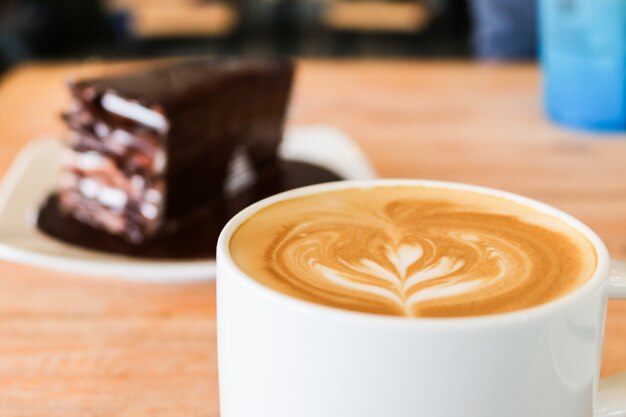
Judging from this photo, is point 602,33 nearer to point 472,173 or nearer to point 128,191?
point 472,173

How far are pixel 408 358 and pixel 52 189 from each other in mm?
580

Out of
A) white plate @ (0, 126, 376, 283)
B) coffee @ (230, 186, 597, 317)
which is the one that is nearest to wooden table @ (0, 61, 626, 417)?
white plate @ (0, 126, 376, 283)

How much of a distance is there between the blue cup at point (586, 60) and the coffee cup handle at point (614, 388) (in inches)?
25.0

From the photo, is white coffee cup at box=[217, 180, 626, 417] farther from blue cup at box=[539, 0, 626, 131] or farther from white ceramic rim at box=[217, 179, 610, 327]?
blue cup at box=[539, 0, 626, 131]

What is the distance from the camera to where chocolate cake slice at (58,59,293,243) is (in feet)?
2.52

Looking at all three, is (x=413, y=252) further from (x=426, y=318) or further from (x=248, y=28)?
(x=248, y=28)

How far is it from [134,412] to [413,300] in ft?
0.63

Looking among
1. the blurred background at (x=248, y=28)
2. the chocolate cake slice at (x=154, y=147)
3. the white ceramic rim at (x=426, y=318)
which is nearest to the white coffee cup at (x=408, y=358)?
the white ceramic rim at (x=426, y=318)

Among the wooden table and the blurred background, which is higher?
the wooden table

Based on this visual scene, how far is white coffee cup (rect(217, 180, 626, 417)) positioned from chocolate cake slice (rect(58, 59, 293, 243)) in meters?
0.39

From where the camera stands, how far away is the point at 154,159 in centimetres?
78

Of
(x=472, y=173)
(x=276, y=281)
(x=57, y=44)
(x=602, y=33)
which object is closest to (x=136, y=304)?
(x=276, y=281)

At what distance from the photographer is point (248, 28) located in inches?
156

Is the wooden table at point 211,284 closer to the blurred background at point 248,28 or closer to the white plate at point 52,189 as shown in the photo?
the white plate at point 52,189
